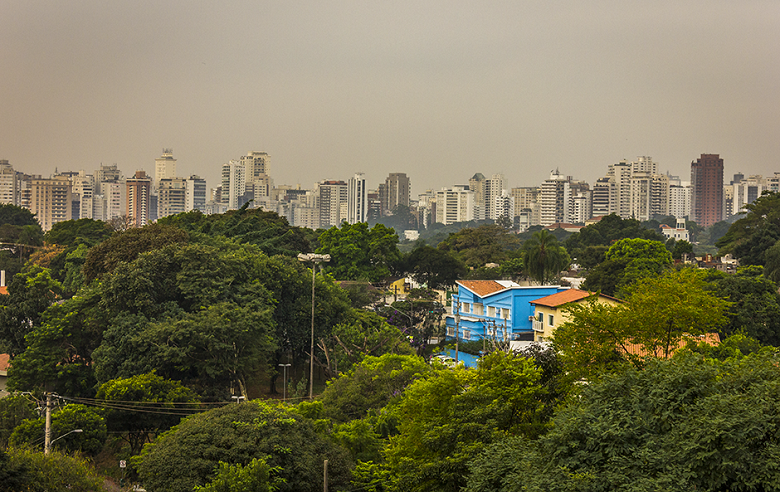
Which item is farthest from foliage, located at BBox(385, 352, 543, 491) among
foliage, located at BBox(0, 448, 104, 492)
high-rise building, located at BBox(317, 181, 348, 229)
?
high-rise building, located at BBox(317, 181, 348, 229)

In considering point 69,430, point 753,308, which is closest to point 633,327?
point 69,430

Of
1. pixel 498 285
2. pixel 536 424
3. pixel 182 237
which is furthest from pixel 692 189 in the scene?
pixel 536 424

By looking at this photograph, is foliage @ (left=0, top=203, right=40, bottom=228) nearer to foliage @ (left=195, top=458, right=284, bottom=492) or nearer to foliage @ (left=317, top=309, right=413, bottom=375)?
foliage @ (left=317, top=309, right=413, bottom=375)

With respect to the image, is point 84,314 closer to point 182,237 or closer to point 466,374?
point 182,237

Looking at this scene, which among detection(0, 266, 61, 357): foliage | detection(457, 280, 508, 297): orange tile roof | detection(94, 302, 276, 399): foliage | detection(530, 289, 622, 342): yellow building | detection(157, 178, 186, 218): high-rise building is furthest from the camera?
detection(157, 178, 186, 218): high-rise building

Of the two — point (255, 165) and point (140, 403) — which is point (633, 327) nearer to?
point (140, 403)

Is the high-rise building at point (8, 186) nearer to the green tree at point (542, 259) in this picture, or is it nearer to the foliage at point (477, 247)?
the foliage at point (477, 247)

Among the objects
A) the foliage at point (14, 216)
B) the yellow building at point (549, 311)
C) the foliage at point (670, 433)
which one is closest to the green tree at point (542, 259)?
the yellow building at point (549, 311)
